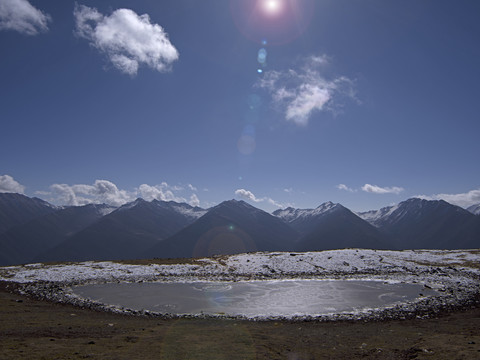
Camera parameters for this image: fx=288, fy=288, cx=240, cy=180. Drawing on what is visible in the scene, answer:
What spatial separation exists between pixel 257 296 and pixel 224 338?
604 inches

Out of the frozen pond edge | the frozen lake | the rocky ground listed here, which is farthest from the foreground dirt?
the frozen lake

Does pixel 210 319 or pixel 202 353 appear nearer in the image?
pixel 202 353

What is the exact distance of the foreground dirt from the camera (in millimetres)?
12633

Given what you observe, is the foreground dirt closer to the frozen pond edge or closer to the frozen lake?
the frozen pond edge

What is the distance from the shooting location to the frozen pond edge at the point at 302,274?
24.7m

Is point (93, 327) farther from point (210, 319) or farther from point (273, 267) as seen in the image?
point (273, 267)

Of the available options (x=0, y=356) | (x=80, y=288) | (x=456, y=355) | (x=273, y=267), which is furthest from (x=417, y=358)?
(x=273, y=267)

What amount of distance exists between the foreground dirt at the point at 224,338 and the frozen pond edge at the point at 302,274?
8.55 feet

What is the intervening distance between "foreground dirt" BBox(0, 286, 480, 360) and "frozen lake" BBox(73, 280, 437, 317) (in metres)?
4.14

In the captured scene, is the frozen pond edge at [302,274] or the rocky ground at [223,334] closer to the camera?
the rocky ground at [223,334]

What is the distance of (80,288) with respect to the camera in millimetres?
35344

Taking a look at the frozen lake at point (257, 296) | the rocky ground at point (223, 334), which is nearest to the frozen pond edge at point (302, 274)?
the rocky ground at point (223, 334)

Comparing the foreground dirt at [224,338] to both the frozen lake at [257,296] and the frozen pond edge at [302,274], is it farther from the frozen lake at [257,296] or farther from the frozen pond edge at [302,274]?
the frozen lake at [257,296]

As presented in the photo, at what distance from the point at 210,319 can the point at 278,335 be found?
6543 mm
